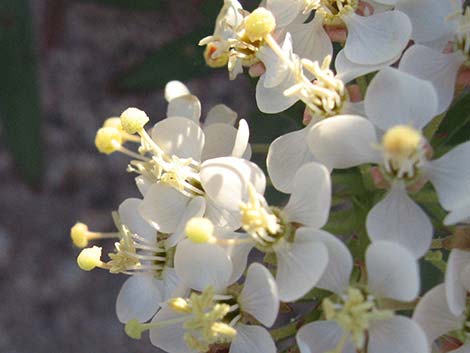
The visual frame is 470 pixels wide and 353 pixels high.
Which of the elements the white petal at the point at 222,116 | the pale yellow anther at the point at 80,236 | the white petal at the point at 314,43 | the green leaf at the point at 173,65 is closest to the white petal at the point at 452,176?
the white petal at the point at 314,43

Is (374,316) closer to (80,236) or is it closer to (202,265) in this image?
(202,265)

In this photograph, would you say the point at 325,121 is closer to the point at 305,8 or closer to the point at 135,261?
the point at 305,8

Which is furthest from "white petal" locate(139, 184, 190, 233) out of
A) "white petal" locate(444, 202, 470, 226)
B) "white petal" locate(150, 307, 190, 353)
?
"white petal" locate(444, 202, 470, 226)

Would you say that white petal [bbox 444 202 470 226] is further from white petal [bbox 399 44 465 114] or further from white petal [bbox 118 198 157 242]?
white petal [bbox 118 198 157 242]

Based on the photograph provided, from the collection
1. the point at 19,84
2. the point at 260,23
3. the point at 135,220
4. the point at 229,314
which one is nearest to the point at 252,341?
the point at 229,314

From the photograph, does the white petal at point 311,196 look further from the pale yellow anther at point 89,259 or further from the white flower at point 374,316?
the pale yellow anther at point 89,259

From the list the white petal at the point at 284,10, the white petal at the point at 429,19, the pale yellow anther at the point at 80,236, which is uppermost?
the white petal at the point at 429,19

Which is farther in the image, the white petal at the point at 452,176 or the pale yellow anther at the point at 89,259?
the pale yellow anther at the point at 89,259
